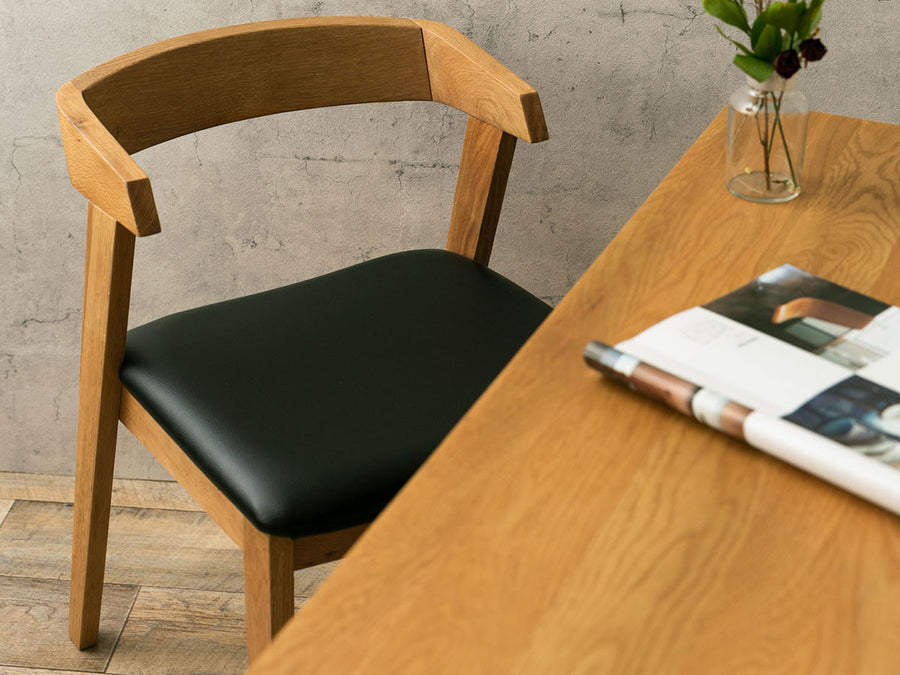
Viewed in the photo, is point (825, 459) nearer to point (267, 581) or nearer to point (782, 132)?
Result: point (782, 132)


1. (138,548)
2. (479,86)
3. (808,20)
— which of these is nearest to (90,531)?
(138,548)

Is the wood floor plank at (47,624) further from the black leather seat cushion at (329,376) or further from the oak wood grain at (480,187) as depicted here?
the oak wood grain at (480,187)

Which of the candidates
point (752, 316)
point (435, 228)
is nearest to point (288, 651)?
point (752, 316)

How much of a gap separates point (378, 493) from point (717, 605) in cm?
50

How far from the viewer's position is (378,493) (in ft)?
3.24

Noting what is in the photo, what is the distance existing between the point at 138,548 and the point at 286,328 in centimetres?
72

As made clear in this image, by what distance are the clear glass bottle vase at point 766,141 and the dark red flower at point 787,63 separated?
64mm

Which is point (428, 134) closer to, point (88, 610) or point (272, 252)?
point (272, 252)

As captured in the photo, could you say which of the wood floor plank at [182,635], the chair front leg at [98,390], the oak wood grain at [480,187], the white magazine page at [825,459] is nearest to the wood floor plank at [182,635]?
the wood floor plank at [182,635]

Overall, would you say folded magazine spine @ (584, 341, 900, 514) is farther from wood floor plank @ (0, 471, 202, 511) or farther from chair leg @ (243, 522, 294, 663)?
wood floor plank @ (0, 471, 202, 511)

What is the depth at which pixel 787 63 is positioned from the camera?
0.87m

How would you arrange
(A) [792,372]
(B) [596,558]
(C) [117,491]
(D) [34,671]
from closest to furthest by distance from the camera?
(B) [596,558] → (A) [792,372] → (D) [34,671] → (C) [117,491]

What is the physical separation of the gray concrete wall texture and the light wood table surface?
2.52 feet

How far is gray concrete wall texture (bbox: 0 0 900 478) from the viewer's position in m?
1.41
